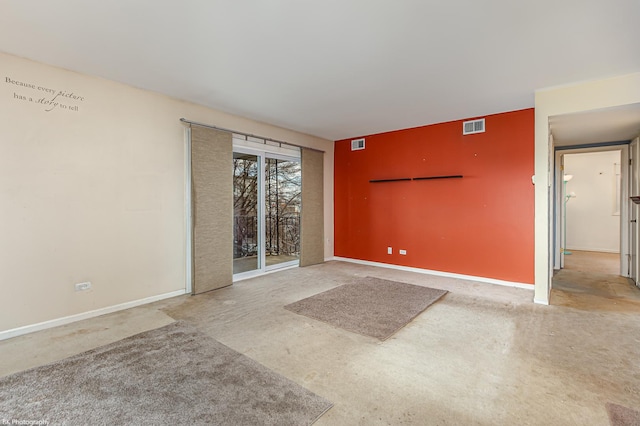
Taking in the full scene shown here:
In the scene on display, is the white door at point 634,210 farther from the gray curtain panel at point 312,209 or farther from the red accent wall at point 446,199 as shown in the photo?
the gray curtain panel at point 312,209

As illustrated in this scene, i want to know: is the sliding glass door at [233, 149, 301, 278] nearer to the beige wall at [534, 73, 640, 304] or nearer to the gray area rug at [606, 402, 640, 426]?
the beige wall at [534, 73, 640, 304]

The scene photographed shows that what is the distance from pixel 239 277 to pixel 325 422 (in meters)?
3.43

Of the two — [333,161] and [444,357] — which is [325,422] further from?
[333,161]

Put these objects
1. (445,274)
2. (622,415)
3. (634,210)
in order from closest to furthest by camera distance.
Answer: (622,415) → (634,210) → (445,274)

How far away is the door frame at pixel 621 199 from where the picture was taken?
5133 millimetres

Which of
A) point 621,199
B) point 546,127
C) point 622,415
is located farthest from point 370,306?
point 621,199

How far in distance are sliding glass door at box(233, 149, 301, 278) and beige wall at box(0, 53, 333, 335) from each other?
1.00 m

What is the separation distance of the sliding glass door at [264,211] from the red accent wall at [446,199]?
1.33 m

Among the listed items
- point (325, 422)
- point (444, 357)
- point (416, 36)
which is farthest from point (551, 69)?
point (325, 422)

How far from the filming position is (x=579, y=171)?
26.7 feet

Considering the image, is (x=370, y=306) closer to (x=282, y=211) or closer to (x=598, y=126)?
(x=282, y=211)

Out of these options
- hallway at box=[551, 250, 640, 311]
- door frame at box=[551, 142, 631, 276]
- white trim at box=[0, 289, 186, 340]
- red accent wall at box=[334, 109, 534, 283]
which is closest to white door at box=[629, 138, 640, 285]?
door frame at box=[551, 142, 631, 276]

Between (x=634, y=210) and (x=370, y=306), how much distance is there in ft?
15.8

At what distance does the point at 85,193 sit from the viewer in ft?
10.7
